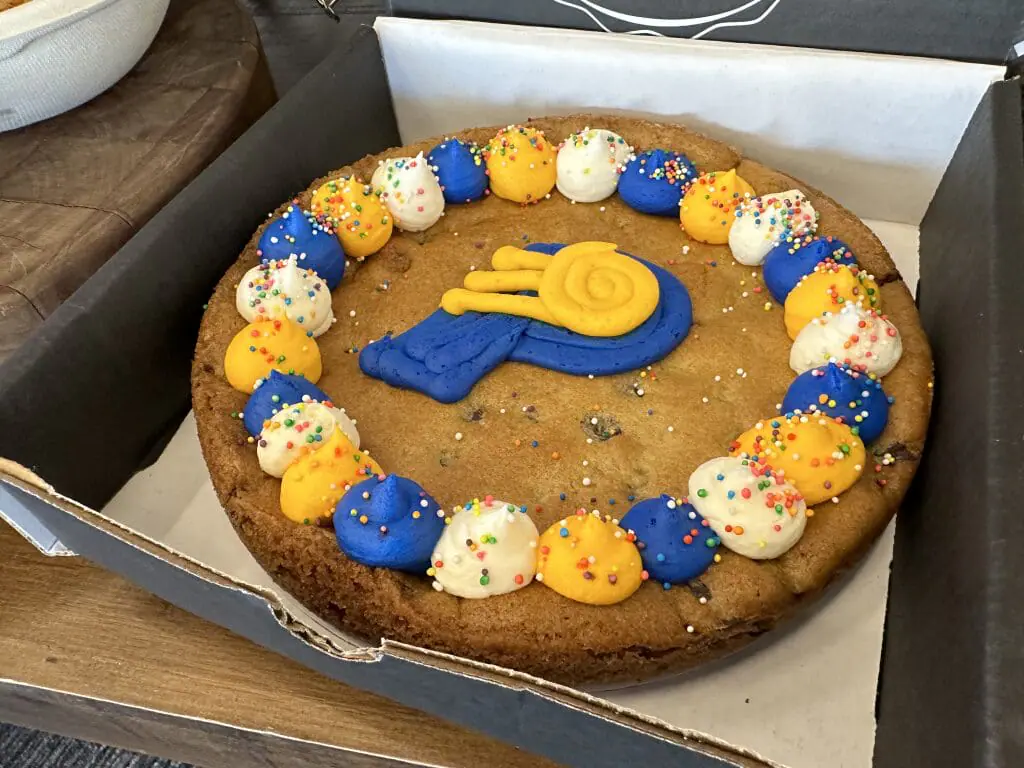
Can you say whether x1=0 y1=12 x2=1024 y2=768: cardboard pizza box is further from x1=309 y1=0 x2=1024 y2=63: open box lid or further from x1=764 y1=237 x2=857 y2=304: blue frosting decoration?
x1=764 y1=237 x2=857 y2=304: blue frosting decoration

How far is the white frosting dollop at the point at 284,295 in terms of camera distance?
1220mm

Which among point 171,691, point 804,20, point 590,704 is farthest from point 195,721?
point 804,20

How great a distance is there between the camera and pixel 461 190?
1419mm

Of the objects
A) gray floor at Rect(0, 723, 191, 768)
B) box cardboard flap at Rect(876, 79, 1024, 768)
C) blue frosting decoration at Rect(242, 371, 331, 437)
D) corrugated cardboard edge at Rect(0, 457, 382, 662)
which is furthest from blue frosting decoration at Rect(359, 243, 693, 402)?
gray floor at Rect(0, 723, 191, 768)

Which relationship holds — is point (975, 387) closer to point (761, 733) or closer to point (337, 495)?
point (761, 733)

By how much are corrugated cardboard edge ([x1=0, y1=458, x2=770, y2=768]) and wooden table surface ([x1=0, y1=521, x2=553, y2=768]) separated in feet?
0.92

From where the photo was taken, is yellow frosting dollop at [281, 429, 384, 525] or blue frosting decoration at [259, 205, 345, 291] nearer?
yellow frosting dollop at [281, 429, 384, 525]

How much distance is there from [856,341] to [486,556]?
545mm

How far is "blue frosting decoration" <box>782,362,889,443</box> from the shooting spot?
106 centimetres

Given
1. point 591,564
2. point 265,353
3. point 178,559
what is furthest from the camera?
point 265,353

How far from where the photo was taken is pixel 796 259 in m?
1.24

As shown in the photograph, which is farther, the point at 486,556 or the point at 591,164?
the point at 591,164

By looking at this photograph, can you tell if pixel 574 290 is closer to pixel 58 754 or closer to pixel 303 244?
pixel 303 244

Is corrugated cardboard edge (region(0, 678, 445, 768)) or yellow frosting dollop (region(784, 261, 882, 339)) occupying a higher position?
yellow frosting dollop (region(784, 261, 882, 339))
